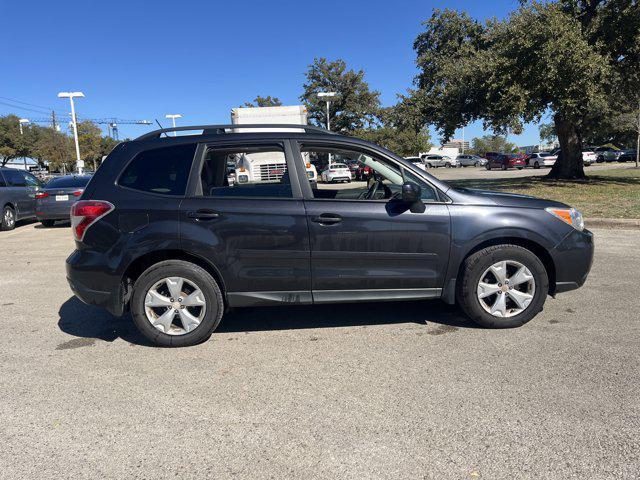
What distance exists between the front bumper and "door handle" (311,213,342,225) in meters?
2.01

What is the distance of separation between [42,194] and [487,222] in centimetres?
1202

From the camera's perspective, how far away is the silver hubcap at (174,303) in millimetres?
3939

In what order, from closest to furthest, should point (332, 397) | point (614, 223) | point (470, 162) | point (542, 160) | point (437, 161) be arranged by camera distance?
point (332, 397), point (614, 223), point (542, 160), point (437, 161), point (470, 162)

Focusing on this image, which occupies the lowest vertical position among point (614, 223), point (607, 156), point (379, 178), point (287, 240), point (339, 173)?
point (614, 223)

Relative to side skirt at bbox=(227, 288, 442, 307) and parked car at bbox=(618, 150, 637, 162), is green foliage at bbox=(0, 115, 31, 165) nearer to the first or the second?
side skirt at bbox=(227, 288, 442, 307)

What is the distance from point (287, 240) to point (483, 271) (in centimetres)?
178

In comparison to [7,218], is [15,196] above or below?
above

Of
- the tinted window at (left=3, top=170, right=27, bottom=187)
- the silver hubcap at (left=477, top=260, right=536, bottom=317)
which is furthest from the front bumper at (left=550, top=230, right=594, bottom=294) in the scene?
the tinted window at (left=3, top=170, right=27, bottom=187)

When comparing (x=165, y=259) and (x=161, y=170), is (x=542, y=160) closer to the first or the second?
(x=161, y=170)

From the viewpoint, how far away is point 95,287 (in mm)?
3975

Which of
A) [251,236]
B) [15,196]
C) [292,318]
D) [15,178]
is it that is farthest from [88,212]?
[15,178]

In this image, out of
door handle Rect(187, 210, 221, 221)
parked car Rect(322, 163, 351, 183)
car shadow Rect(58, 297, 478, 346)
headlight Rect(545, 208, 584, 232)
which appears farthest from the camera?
parked car Rect(322, 163, 351, 183)

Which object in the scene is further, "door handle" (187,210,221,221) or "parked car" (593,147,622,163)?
"parked car" (593,147,622,163)

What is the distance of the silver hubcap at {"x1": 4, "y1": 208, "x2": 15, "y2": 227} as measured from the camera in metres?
12.4
